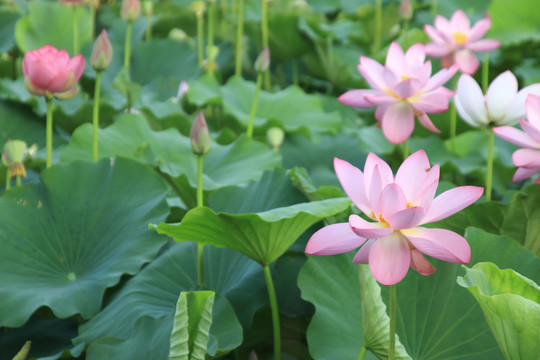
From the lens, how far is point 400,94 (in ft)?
3.03

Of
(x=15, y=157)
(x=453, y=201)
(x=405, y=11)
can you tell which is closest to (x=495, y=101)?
(x=453, y=201)

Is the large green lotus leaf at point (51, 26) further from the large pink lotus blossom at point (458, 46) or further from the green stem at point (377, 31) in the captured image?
the large pink lotus blossom at point (458, 46)

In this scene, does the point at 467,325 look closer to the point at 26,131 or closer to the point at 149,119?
the point at 149,119

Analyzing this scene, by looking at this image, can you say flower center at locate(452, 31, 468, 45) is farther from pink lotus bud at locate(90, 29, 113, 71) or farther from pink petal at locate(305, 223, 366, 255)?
pink petal at locate(305, 223, 366, 255)

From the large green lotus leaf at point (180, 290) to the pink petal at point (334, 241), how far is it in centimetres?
28

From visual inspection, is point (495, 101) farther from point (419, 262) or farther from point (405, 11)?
point (405, 11)

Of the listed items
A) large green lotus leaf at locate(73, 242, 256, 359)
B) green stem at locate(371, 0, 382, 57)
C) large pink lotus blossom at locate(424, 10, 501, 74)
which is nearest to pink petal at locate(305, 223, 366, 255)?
large green lotus leaf at locate(73, 242, 256, 359)

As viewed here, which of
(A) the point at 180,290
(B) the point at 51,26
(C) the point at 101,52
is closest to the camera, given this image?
(A) the point at 180,290

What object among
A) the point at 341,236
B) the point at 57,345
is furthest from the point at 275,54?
the point at 341,236

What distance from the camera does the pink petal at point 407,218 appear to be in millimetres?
595

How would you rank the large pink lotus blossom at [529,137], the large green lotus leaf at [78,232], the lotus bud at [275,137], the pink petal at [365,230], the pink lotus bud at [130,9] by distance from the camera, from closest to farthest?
the pink petal at [365,230], the large pink lotus blossom at [529,137], the large green lotus leaf at [78,232], the lotus bud at [275,137], the pink lotus bud at [130,9]

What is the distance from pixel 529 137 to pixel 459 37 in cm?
53

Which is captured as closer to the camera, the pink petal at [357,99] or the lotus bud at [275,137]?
the pink petal at [357,99]

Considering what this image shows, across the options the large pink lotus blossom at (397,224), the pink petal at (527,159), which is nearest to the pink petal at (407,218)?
the large pink lotus blossom at (397,224)
